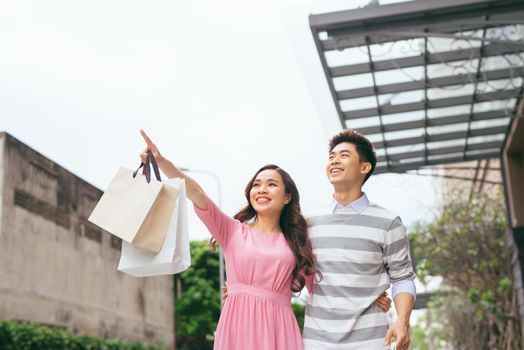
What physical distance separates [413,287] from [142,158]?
4.85ft

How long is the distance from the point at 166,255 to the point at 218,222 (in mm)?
445

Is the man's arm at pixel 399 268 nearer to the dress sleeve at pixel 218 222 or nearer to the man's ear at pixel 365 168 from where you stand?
the man's ear at pixel 365 168

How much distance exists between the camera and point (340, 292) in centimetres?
415

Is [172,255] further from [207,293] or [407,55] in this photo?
[207,293]

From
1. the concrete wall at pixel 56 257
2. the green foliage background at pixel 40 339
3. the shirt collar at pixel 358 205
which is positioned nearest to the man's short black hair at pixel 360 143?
the shirt collar at pixel 358 205

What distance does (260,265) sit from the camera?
427 cm

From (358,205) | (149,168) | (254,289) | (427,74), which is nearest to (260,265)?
(254,289)

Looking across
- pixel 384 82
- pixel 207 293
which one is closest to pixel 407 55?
pixel 384 82

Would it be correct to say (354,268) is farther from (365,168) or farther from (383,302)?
(365,168)

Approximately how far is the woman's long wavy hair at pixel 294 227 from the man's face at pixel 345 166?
0.24m

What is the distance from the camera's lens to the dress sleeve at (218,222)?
4.34 m

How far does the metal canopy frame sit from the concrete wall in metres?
6.54

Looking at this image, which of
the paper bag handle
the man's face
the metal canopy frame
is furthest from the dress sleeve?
the metal canopy frame

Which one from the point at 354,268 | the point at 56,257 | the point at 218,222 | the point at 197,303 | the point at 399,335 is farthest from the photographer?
the point at 197,303
